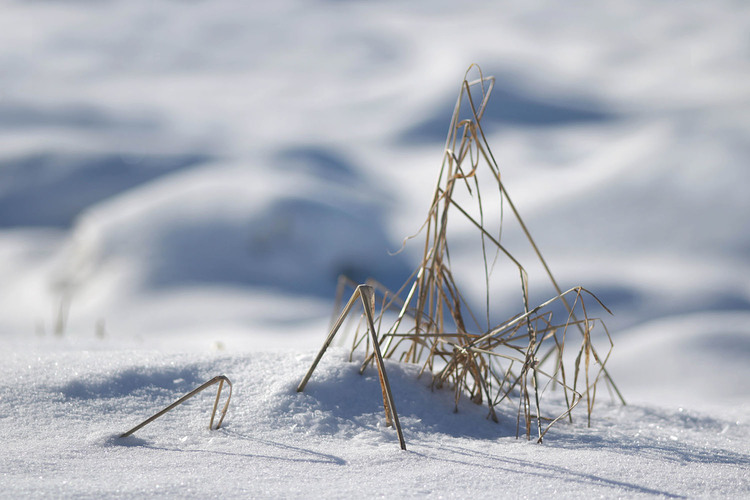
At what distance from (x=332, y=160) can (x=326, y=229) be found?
71 cm

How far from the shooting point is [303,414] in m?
0.81

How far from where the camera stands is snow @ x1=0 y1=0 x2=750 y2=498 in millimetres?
720

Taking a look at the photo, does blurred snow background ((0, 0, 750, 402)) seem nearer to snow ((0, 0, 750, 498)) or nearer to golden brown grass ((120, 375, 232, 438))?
snow ((0, 0, 750, 498))

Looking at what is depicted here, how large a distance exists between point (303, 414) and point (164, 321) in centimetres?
179

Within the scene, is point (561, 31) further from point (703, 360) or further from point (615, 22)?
point (703, 360)

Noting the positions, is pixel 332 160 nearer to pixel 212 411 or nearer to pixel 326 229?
pixel 326 229

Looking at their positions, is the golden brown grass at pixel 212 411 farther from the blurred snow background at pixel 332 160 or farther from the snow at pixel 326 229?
the blurred snow background at pixel 332 160

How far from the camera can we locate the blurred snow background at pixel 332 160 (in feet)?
8.02

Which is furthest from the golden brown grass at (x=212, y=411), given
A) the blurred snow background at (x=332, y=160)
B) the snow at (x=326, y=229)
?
the blurred snow background at (x=332, y=160)

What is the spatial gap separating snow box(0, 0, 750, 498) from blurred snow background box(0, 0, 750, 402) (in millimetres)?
13

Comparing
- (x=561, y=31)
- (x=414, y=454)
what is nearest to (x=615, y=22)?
(x=561, y=31)

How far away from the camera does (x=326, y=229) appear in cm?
285

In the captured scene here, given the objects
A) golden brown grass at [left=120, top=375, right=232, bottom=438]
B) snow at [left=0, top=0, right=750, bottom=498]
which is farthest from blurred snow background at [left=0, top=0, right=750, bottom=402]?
golden brown grass at [left=120, top=375, right=232, bottom=438]

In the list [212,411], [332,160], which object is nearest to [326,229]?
[332,160]
